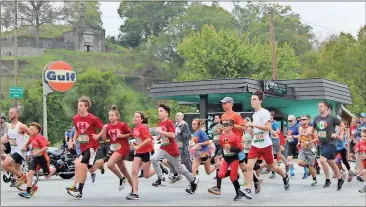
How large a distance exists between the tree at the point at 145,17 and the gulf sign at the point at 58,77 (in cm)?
9706

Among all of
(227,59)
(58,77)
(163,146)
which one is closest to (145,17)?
(227,59)

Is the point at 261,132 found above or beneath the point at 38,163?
above

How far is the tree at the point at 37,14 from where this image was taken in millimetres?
109312

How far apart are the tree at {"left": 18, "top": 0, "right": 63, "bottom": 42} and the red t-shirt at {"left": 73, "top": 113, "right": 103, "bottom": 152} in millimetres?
98294

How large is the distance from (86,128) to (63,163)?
7.86 meters

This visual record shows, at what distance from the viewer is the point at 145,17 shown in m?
132

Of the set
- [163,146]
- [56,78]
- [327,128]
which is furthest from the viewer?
[56,78]

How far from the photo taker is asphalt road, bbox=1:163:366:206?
1224 centimetres

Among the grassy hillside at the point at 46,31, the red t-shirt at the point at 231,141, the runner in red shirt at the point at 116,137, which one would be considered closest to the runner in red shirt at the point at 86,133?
the runner in red shirt at the point at 116,137

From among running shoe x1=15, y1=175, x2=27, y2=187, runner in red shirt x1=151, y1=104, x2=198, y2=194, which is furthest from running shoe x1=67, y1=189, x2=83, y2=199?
running shoe x1=15, y1=175, x2=27, y2=187

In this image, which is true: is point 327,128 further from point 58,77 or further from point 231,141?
point 58,77

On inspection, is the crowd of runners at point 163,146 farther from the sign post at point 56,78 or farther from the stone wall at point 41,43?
the stone wall at point 41,43

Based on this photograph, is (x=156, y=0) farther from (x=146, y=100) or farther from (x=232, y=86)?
(x=232, y=86)

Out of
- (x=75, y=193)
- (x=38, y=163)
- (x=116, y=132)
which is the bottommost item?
(x=75, y=193)
